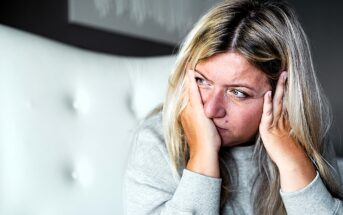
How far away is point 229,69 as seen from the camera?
855mm

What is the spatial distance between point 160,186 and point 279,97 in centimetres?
31

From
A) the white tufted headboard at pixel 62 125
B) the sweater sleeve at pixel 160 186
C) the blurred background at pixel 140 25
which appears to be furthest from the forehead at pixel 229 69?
the blurred background at pixel 140 25

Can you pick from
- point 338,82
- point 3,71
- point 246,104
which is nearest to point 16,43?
point 3,71

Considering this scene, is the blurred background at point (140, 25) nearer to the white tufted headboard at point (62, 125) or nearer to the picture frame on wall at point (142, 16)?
the picture frame on wall at point (142, 16)

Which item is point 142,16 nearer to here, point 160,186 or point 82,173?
point 82,173

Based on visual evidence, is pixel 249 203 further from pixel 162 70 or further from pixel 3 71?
pixel 3 71

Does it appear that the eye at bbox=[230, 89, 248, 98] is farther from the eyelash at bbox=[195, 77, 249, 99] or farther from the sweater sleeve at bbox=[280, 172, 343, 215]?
the sweater sleeve at bbox=[280, 172, 343, 215]

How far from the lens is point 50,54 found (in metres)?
1.02

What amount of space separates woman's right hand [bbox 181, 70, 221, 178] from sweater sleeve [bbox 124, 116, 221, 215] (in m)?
0.02

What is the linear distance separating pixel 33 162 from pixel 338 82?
1.63 metres

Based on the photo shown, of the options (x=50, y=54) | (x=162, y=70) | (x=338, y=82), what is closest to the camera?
(x=50, y=54)

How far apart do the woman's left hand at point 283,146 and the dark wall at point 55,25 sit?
3.72 feet

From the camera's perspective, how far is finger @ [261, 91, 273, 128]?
0.93 metres

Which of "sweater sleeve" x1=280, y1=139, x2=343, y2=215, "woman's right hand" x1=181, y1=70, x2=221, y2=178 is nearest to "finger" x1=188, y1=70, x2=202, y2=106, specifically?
"woman's right hand" x1=181, y1=70, x2=221, y2=178
